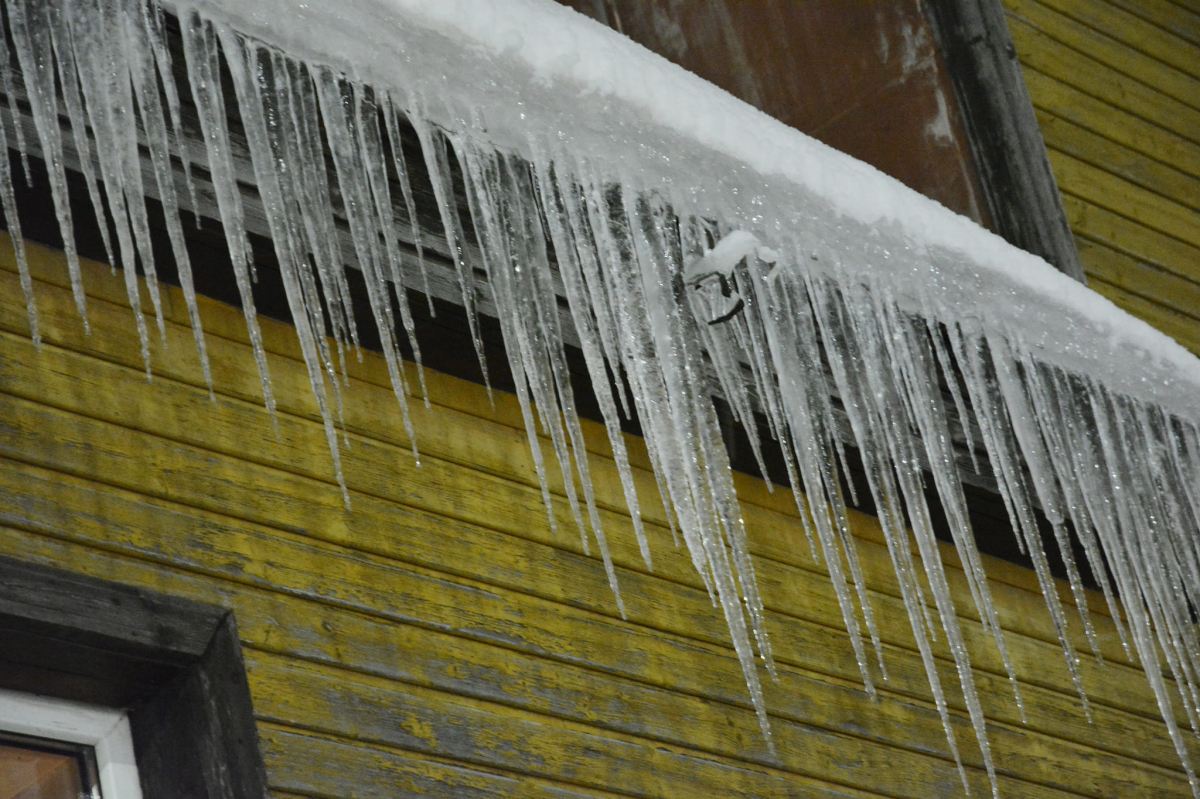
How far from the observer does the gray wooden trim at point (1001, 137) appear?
424 cm

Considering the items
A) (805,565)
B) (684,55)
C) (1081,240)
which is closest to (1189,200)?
(1081,240)

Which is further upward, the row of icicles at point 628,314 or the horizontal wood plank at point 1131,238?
the horizontal wood plank at point 1131,238

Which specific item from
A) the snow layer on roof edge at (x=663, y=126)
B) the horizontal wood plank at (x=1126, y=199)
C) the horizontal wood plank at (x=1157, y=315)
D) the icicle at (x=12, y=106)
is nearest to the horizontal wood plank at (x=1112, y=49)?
the horizontal wood plank at (x=1126, y=199)

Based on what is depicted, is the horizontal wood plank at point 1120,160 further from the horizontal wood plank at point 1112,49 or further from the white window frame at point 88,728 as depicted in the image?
the white window frame at point 88,728

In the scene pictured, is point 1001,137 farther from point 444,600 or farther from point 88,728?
point 88,728

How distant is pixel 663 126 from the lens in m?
2.69

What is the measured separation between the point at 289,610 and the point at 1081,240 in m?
3.18

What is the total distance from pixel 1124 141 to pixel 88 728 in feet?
13.4

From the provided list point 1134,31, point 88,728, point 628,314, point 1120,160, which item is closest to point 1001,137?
point 1120,160

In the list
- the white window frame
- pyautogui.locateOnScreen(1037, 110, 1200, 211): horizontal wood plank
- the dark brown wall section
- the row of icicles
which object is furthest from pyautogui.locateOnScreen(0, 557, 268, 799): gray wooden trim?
pyautogui.locateOnScreen(1037, 110, 1200, 211): horizontal wood plank

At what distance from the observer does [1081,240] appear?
4.86m

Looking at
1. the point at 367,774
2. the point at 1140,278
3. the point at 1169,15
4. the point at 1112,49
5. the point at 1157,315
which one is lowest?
the point at 367,774

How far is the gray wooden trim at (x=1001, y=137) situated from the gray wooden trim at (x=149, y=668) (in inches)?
104

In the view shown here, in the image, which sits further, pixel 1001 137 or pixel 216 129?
pixel 1001 137
